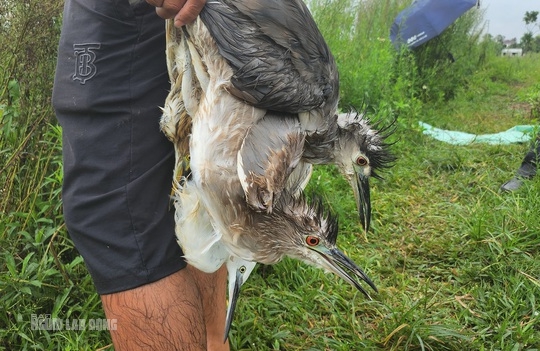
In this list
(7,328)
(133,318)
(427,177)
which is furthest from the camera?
(427,177)

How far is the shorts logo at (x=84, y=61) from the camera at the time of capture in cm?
177

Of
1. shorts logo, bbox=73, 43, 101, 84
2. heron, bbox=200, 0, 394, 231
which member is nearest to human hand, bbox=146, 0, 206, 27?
heron, bbox=200, 0, 394, 231

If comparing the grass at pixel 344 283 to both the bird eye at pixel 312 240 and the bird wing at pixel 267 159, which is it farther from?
the bird wing at pixel 267 159

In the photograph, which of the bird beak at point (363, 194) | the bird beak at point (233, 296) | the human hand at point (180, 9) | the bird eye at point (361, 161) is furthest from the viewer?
the bird beak at point (363, 194)

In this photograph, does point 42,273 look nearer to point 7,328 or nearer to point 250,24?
point 7,328

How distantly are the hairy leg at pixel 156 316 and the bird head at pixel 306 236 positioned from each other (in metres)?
0.38

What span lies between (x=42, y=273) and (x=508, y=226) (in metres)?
2.86

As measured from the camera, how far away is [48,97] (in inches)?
116

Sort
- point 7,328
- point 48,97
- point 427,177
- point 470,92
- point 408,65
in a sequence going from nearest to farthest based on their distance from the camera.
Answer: point 7,328 < point 48,97 < point 427,177 < point 408,65 < point 470,92

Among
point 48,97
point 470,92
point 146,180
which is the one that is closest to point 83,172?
point 146,180

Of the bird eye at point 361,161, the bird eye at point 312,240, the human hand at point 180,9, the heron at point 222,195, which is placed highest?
the human hand at point 180,9

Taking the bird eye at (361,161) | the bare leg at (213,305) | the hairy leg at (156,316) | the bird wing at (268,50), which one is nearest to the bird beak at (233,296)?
the hairy leg at (156,316)

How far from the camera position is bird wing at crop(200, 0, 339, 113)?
5.19 feet

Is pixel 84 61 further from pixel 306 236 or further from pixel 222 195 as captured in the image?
pixel 306 236
